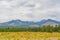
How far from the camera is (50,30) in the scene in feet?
249

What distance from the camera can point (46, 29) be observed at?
3088 inches

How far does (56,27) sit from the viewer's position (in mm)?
79625

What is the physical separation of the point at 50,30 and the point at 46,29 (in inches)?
111

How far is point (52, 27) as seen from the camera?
8000cm

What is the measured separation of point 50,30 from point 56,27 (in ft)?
15.4

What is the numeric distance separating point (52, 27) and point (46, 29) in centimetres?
304

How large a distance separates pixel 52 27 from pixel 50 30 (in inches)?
171

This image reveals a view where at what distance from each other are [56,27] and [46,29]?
4.28 m

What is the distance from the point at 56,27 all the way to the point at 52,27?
5.20 ft
